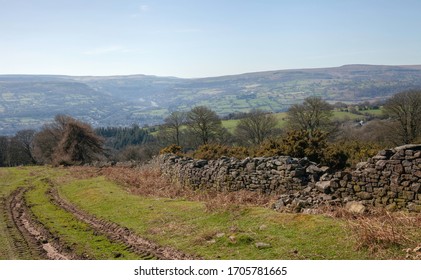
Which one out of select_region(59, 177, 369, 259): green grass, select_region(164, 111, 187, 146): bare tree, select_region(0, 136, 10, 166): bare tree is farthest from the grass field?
select_region(0, 136, 10, 166): bare tree

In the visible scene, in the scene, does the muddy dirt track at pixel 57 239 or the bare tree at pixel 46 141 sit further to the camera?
the bare tree at pixel 46 141

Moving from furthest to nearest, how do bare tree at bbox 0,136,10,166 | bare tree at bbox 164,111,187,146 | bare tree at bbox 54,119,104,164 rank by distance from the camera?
1. bare tree at bbox 0,136,10,166
2. bare tree at bbox 164,111,187,146
3. bare tree at bbox 54,119,104,164

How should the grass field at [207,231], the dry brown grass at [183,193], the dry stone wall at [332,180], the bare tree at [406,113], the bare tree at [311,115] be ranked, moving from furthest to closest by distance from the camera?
the bare tree at [311,115], the bare tree at [406,113], the dry brown grass at [183,193], the dry stone wall at [332,180], the grass field at [207,231]

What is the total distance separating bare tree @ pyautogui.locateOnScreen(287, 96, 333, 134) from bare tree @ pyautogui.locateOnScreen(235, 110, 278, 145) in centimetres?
723

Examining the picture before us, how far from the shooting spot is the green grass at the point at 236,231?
882 centimetres

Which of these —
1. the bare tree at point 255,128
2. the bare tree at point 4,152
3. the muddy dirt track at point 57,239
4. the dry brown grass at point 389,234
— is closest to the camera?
the dry brown grass at point 389,234

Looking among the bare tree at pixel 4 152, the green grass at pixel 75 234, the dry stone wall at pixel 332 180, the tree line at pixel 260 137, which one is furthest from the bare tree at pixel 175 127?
the dry stone wall at pixel 332 180

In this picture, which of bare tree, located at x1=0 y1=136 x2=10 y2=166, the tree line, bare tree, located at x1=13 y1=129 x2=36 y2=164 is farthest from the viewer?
bare tree, located at x1=13 y1=129 x2=36 y2=164

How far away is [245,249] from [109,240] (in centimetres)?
456

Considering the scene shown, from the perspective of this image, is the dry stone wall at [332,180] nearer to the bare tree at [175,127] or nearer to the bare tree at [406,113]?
the bare tree at [406,113]

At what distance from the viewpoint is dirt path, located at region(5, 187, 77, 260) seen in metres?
10.5

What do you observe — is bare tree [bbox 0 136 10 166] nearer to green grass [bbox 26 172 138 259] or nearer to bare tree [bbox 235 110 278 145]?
bare tree [bbox 235 110 278 145]

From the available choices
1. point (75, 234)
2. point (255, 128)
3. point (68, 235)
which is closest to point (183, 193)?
Answer: point (75, 234)

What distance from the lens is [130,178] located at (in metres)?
24.6
